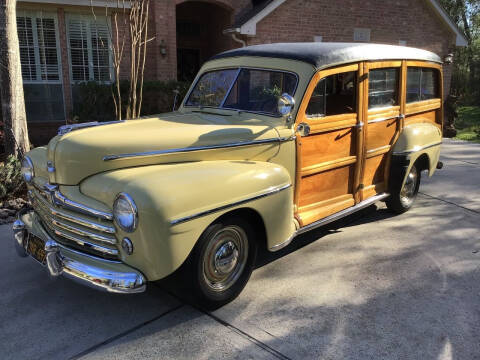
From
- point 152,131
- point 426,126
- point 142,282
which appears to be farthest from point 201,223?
point 426,126

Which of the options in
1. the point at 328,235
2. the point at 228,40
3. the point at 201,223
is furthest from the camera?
the point at 228,40

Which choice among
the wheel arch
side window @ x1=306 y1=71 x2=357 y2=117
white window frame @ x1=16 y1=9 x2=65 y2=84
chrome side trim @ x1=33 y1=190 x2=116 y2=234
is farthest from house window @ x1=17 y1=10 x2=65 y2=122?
the wheel arch

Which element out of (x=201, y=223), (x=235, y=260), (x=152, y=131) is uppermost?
(x=152, y=131)

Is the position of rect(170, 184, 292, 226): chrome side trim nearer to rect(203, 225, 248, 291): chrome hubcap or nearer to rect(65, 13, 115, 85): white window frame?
rect(203, 225, 248, 291): chrome hubcap

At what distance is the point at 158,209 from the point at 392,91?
331 cm

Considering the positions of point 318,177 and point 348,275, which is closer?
Result: point 348,275

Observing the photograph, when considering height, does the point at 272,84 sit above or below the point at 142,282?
above

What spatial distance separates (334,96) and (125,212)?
7.91ft

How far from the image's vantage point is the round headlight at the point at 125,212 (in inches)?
103

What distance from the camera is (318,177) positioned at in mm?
4031

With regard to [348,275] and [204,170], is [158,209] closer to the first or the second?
[204,170]

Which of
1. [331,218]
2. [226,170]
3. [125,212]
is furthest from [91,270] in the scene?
[331,218]

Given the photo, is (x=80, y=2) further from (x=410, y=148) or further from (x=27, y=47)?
(x=410, y=148)

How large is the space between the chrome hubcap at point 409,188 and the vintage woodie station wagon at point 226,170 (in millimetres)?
343
